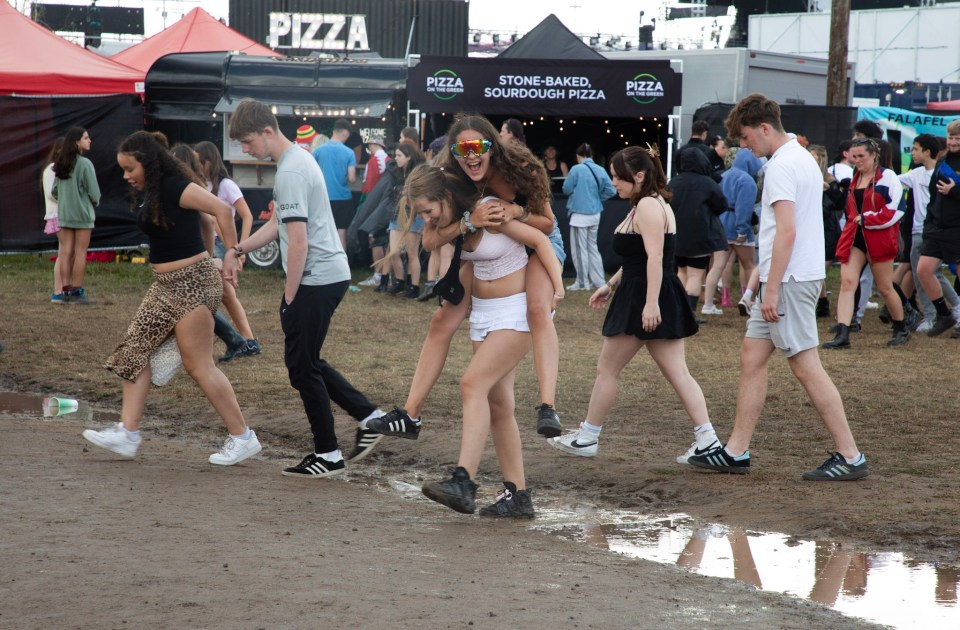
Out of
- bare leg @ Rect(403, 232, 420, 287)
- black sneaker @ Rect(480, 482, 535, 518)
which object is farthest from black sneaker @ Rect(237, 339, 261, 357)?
black sneaker @ Rect(480, 482, 535, 518)

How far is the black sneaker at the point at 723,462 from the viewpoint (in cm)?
598

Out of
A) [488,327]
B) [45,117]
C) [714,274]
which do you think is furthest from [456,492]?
[45,117]

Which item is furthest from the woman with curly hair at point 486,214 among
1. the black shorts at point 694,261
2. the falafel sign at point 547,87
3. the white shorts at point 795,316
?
the falafel sign at point 547,87

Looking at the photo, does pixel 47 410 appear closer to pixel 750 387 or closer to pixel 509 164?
pixel 509 164

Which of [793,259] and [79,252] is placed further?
[79,252]

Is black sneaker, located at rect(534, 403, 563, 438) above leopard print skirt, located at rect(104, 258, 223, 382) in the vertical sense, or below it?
below

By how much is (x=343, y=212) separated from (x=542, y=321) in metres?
10.4

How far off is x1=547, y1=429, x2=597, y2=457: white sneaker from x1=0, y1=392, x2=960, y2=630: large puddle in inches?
29.2

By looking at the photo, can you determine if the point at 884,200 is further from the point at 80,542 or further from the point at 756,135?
the point at 80,542

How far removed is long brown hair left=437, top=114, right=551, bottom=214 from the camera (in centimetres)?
510

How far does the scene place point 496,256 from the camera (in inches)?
201

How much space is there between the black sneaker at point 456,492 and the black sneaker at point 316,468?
1.09 meters

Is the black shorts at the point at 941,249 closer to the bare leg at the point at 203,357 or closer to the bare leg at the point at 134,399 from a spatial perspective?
the bare leg at the point at 203,357

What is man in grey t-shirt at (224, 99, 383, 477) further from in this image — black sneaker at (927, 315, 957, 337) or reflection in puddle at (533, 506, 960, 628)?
black sneaker at (927, 315, 957, 337)
